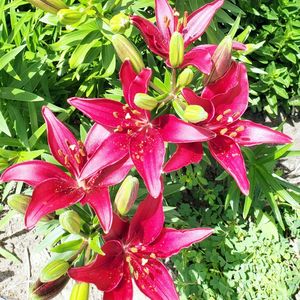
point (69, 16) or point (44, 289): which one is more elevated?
point (69, 16)

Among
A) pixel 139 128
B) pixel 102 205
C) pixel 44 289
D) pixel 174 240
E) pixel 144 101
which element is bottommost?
pixel 44 289

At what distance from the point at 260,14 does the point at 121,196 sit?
1.58 meters

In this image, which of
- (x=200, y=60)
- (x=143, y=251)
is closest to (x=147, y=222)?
(x=143, y=251)

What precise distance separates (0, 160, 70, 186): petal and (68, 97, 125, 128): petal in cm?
20

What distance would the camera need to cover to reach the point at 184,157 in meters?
1.25

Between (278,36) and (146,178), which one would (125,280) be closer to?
(146,178)

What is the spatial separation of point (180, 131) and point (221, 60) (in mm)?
239

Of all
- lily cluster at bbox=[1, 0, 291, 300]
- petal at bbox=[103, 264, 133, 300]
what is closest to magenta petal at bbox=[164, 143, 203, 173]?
lily cluster at bbox=[1, 0, 291, 300]

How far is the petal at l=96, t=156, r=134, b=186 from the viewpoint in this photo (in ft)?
4.19

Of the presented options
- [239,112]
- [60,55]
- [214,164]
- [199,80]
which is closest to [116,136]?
[239,112]

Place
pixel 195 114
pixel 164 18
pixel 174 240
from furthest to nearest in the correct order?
pixel 164 18 → pixel 174 240 → pixel 195 114

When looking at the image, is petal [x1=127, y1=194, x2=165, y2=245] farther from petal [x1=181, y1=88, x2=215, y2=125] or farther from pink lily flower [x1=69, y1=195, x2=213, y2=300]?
petal [x1=181, y1=88, x2=215, y2=125]

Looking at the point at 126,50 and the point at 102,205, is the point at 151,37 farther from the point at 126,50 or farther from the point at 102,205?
the point at 102,205

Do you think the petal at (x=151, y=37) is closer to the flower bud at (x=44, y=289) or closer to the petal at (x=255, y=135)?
the petal at (x=255, y=135)
